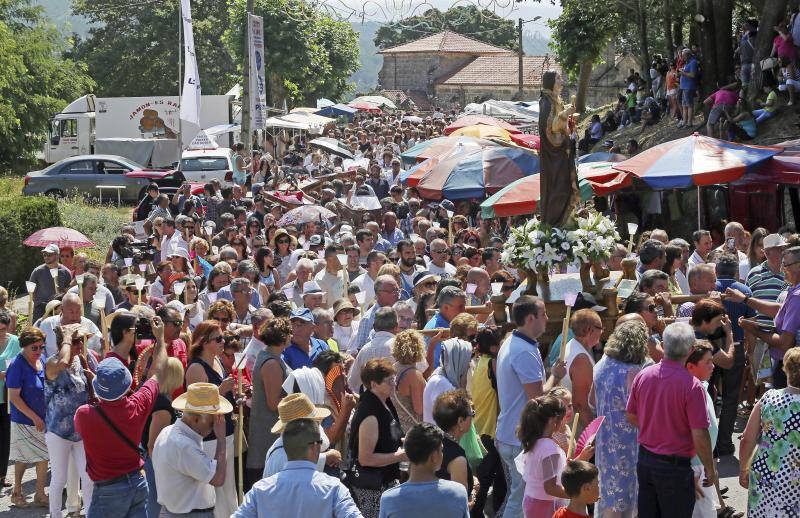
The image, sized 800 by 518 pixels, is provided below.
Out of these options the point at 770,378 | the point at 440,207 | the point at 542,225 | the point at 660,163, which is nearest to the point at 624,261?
the point at 542,225

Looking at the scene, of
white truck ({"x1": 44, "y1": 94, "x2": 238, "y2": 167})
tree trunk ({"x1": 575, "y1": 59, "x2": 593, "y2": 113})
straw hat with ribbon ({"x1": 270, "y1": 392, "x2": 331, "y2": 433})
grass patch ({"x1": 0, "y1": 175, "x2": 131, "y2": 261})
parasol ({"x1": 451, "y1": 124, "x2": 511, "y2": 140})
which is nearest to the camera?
straw hat with ribbon ({"x1": 270, "y1": 392, "x2": 331, "y2": 433})

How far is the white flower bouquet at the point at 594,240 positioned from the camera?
10453 millimetres

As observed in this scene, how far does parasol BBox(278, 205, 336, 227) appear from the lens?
16.4 metres

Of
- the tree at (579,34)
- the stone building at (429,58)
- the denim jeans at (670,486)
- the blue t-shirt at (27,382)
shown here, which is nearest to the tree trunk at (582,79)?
the tree at (579,34)

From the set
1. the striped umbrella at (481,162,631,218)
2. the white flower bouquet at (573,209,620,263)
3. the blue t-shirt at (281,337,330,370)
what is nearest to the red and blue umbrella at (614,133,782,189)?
the striped umbrella at (481,162,631,218)

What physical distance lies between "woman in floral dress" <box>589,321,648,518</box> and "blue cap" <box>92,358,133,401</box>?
9.68 ft

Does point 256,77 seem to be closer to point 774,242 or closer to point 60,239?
point 60,239

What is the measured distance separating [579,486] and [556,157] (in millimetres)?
5324

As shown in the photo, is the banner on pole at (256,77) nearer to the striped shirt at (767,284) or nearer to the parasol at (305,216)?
the parasol at (305,216)

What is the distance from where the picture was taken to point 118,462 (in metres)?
7.07

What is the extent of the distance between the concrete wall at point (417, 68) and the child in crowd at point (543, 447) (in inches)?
3296

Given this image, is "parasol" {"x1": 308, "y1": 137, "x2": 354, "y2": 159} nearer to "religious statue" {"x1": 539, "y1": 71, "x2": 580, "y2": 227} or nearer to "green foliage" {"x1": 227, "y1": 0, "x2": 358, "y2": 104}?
"green foliage" {"x1": 227, "y1": 0, "x2": 358, "y2": 104}

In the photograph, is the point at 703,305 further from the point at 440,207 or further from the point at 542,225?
the point at 440,207

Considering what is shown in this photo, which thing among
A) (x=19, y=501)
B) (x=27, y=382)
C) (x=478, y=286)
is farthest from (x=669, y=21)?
(x=19, y=501)
